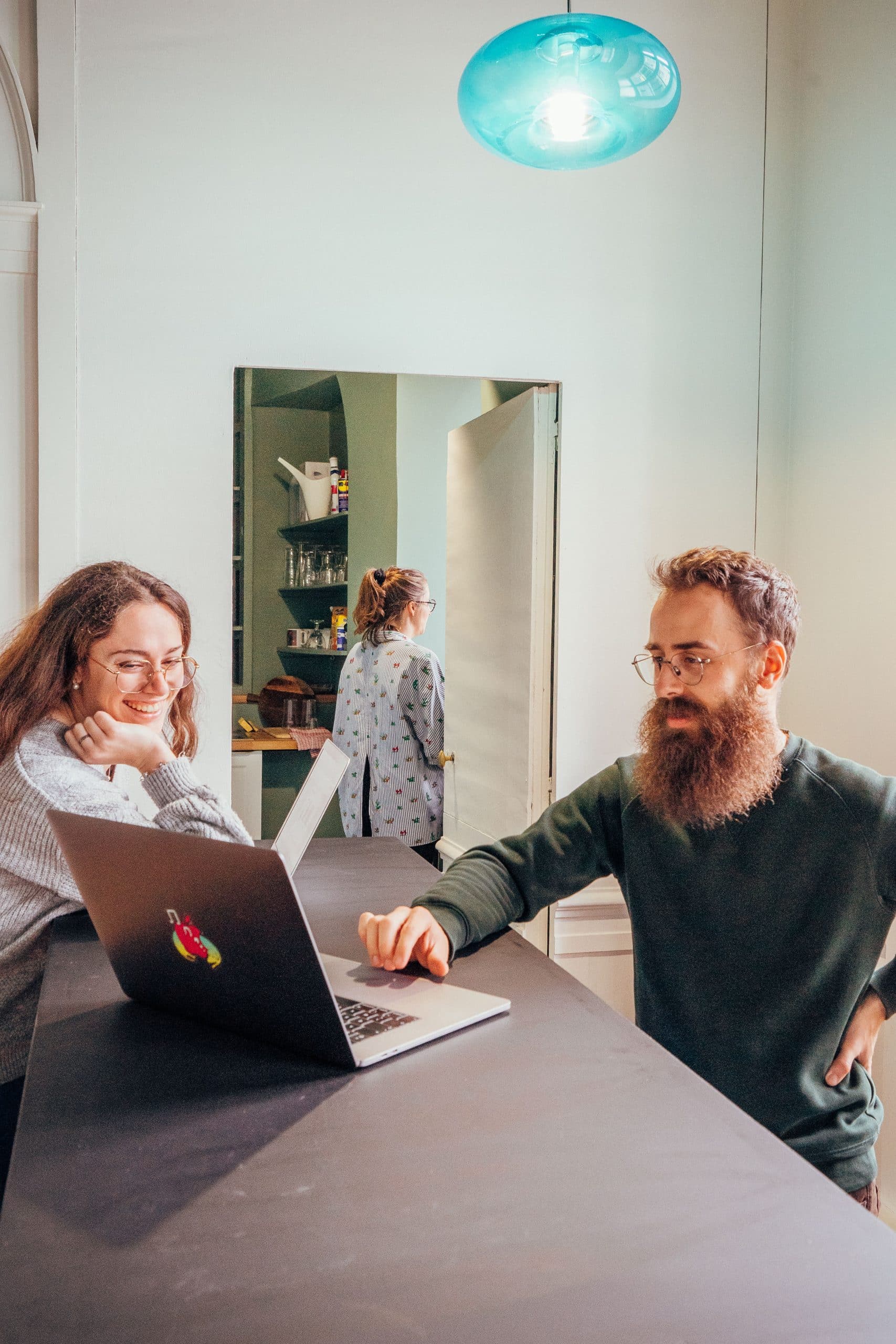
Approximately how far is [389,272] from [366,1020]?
85.2 inches

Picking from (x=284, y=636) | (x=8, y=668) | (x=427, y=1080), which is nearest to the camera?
(x=427, y=1080)

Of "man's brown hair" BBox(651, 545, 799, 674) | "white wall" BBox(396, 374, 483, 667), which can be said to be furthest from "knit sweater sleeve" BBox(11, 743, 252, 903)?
"white wall" BBox(396, 374, 483, 667)

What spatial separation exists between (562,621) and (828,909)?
Answer: 1.49 meters

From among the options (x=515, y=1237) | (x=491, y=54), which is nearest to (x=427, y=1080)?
(x=515, y=1237)

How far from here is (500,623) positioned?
118 inches

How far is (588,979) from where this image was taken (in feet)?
9.79

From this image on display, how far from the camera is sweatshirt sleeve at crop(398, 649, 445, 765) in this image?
9.64ft

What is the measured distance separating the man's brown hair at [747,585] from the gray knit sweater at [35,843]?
0.83 m

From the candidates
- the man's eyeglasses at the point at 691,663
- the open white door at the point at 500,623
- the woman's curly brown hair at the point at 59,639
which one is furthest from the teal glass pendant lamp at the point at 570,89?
the open white door at the point at 500,623

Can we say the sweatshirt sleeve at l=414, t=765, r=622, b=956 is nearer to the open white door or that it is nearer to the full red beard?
the full red beard

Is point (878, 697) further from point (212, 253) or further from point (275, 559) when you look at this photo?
point (212, 253)

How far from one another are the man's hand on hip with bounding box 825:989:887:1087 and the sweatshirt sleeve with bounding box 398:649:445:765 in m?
1.61

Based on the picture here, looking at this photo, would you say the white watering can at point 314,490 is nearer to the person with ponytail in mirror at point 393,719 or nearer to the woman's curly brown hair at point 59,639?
the person with ponytail in mirror at point 393,719

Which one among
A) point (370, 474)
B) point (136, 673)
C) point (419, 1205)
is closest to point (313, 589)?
point (370, 474)
